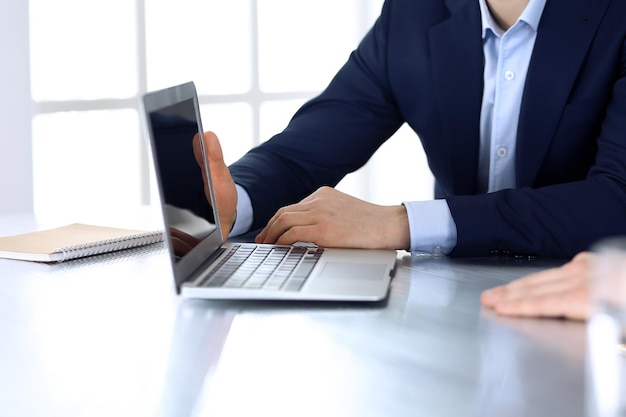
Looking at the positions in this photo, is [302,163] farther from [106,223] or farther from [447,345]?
[447,345]

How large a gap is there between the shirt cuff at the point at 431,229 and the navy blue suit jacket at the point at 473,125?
0.02 metres

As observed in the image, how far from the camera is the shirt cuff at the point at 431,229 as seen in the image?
1.57 metres

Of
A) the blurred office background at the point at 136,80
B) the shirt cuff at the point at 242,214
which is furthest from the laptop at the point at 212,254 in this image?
the blurred office background at the point at 136,80

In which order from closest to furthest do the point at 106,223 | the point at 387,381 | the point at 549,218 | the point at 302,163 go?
1. the point at 387,381
2. the point at 549,218
3. the point at 106,223
4. the point at 302,163

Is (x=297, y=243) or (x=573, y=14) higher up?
(x=573, y=14)

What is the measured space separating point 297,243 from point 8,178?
2.83 meters

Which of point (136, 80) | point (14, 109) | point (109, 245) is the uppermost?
point (136, 80)

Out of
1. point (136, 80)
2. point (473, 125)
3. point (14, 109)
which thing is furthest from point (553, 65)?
point (136, 80)

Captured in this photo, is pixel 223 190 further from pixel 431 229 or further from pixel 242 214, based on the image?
pixel 431 229

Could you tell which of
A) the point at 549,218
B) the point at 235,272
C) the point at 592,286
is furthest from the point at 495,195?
the point at 592,286

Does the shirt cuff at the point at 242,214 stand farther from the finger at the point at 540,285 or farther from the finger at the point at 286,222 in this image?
the finger at the point at 540,285

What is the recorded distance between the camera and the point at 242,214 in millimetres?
1848

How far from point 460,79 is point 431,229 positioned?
0.68m

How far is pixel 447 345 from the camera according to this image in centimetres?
104
